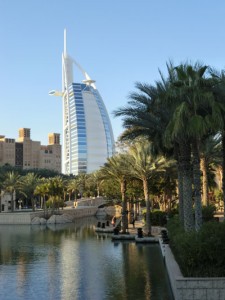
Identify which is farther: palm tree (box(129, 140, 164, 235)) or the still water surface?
palm tree (box(129, 140, 164, 235))

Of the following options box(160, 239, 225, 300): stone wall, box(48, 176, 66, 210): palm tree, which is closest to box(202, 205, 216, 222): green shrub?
box(160, 239, 225, 300): stone wall

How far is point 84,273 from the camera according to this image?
67.7 feet

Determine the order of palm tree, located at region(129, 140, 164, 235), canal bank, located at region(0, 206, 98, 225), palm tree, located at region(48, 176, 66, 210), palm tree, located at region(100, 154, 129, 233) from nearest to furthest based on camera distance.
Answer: palm tree, located at region(129, 140, 164, 235)
palm tree, located at region(100, 154, 129, 233)
canal bank, located at region(0, 206, 98, 225)
palm tree, located at region(48, 176, 66, 210)

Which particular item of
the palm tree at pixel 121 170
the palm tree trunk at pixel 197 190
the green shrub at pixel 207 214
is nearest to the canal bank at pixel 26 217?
the palm tree at pixel 121 170

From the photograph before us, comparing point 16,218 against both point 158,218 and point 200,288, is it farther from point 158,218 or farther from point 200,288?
point 200,288

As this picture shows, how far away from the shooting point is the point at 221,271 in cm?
1393

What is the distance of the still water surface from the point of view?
16.1m

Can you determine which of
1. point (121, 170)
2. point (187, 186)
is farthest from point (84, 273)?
point (121, 170)

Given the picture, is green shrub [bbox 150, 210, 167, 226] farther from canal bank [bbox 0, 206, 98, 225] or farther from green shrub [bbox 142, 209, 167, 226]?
canal bank [bbox 0, 206, 98, 225]

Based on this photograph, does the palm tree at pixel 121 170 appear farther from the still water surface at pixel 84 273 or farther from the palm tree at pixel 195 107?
the palm tree at pixel 195 107

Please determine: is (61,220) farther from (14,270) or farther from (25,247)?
(14,270)

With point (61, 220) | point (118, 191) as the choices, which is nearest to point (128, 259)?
point (118, 191)

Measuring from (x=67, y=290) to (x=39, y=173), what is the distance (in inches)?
4664

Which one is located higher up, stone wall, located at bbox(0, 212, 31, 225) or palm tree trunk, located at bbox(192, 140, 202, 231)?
palm tree trunk, located at bbox(192, 140, 202, 231)
